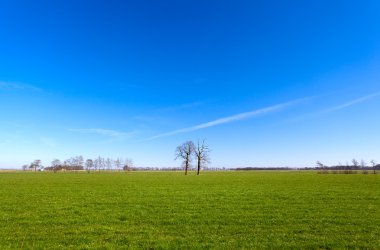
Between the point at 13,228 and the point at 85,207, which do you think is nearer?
the point at 13,228

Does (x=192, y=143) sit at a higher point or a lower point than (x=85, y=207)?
higher

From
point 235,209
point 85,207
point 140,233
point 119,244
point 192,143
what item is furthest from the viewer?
point 192,143

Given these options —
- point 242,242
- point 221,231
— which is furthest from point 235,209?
point 242,242

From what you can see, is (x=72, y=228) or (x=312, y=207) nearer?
(x=72, y=228)

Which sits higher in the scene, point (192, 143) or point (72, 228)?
point (192, 143)

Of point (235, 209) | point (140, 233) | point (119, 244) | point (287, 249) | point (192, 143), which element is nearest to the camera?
point (287, 249)

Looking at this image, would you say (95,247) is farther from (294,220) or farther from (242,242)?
(294,220)

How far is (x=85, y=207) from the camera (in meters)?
22.2

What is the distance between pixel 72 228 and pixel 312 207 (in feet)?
57.6

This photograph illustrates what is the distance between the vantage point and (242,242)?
480 inches

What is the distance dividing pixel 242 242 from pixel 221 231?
6.92 ft

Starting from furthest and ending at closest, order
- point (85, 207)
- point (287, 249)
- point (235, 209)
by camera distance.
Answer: point (85, 207), point (235, 209), point (287, 249)

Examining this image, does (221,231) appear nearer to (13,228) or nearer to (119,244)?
(119,244)

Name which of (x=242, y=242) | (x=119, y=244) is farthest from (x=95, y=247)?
(x=242, y=242)
